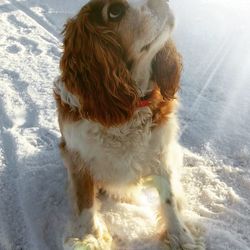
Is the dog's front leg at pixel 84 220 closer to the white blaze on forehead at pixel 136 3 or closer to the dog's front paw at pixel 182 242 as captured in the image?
the dog's front paw at pixel 182 242

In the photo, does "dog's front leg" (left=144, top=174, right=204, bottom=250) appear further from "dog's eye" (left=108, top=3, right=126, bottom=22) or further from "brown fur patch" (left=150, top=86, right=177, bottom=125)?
"dog's eye" (left=108, top=3, right=126, bottom=22)

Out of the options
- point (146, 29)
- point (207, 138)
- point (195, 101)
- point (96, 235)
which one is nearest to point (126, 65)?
point (146, 29)

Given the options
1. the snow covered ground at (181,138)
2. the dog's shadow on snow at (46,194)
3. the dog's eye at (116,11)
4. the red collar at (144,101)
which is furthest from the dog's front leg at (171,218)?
the dog's eye at (116,11)

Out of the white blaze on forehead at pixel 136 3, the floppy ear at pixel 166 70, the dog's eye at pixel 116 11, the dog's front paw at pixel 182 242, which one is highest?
the white blaze on forehead at pixel 136 3

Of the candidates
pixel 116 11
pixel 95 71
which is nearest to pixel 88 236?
pixel 95 71

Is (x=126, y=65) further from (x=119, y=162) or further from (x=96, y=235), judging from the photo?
(x=96, y=235)

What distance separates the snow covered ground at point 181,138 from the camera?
10.0 ft

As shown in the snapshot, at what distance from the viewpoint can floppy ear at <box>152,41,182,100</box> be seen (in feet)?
9.57

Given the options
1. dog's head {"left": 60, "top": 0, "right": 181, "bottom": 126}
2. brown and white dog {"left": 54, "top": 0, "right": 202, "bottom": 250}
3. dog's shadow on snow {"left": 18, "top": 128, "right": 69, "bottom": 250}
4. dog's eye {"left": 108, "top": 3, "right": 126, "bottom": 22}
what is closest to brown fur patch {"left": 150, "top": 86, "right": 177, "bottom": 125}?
brown and white dog {"left": 54, "top": 0, "right": 202, "bottom": 250}

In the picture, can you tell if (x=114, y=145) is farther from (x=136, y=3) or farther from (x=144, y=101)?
(x=136, y=3)

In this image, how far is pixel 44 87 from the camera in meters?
4.70

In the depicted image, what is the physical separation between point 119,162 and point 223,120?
60.6 inches

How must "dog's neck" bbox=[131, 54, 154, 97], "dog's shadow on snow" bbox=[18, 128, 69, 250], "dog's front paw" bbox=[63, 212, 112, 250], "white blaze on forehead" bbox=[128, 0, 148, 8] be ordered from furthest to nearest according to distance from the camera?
"dog's shadow on snow" bbox=[18, 128, 69, 250], "dog's front paw" bbox=[63, 212, 112, 250], "dog's neck" bbox=[131, 54, 154, 97], "white blaze on forehead" bbox=[128, 0, 148, 8]

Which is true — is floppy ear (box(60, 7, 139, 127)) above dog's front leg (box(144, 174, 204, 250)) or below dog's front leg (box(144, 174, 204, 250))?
above
